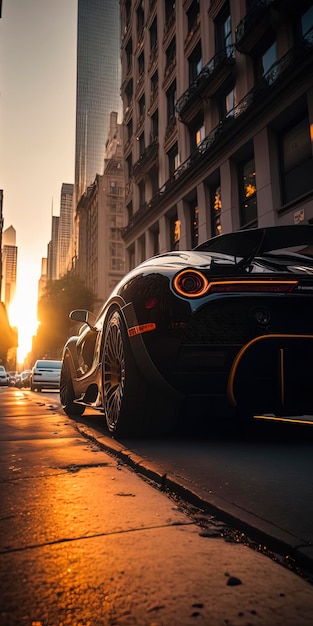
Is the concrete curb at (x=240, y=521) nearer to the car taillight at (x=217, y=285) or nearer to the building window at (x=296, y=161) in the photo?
the car taillight at (x=217, y=285)

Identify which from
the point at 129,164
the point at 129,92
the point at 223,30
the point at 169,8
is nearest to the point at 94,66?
the point at 129,92

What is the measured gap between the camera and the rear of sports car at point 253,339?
2932mm

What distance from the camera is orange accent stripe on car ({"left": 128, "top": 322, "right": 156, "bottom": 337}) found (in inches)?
132

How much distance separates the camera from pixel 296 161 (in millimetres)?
14289

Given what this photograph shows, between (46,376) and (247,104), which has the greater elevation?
(247,104)

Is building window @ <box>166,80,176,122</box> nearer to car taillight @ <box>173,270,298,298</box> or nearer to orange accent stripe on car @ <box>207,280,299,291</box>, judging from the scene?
car taillight @ <box>173,270,298,298</box>

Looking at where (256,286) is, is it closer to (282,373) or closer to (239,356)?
(239,356)

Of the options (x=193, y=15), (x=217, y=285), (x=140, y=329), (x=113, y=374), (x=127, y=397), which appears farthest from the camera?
(x=193, y=15)

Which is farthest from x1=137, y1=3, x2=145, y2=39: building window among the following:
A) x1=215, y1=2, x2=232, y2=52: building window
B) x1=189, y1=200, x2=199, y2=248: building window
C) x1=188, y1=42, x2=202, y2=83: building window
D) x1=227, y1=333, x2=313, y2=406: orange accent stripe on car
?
x1=227, y1=333, x2=313, y2=406: orange accent stripe on car

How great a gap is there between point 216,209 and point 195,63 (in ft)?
27.6

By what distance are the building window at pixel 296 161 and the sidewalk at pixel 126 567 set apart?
12909 mm

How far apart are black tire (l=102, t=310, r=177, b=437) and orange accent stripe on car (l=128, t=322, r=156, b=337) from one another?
15 cm

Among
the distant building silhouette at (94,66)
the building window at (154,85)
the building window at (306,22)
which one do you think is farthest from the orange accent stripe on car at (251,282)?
the distant building silhouette at (94,66)

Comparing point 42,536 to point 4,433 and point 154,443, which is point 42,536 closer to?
point 154,443
